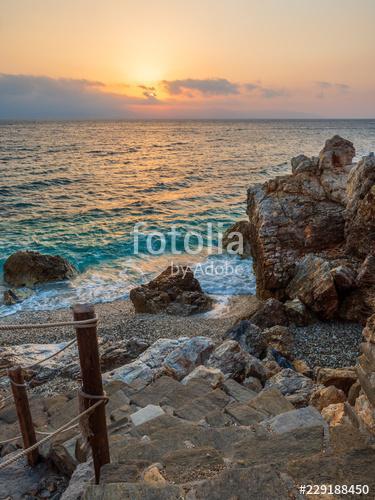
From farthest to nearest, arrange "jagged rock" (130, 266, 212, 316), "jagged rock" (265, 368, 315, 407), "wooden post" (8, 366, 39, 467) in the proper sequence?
"jagged rock" (130, 266, 212, 316), "jagged rock" (265, 368, 315, 407), "wooden post" (8, 366, 39, 467)

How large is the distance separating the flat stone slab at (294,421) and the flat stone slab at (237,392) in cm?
131

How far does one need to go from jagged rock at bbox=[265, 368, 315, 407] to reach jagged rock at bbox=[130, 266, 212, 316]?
5847mm

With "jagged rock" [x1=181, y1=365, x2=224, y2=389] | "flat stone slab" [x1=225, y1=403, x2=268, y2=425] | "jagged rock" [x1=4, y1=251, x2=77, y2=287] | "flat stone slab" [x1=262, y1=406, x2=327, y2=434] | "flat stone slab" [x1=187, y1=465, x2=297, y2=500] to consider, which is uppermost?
"flat stone slab" [x1=187, y1=465, x2=297, y2=500]

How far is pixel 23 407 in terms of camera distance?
4129 millimetres

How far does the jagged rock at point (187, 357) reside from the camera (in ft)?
22.5

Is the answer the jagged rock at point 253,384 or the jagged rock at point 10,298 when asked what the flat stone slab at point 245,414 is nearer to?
the jagged rock at point 253,384

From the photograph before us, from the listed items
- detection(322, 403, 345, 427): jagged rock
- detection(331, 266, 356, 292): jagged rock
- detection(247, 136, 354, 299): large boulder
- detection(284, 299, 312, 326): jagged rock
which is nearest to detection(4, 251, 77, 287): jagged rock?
detection(247, 136, 354, 299): large boulder

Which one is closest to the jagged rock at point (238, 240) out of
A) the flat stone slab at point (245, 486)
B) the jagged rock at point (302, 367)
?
the jagged rock at point (302, 367)

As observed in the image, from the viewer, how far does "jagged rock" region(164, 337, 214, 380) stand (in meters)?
6.86

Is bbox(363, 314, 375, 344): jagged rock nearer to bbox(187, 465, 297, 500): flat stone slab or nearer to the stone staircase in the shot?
the stone staircase

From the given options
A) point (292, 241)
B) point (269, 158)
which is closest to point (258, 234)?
point (292, 241)

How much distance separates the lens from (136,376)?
6781 millimetres

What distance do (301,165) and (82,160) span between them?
42583mm

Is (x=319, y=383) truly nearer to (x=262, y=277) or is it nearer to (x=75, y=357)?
(x=75, y=357)
